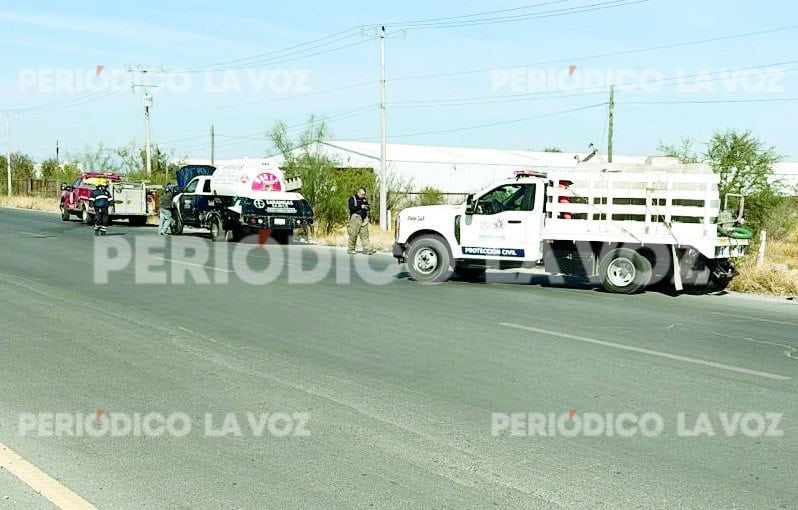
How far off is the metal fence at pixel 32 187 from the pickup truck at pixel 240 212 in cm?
3989

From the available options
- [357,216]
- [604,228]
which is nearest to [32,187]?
[357,216]

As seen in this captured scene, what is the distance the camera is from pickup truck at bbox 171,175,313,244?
2611 cm

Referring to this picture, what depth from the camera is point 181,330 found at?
10.1 meters

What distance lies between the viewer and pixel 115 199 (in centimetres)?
3419

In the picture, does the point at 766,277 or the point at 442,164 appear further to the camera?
the point at 442,164

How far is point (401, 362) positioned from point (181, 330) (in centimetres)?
311

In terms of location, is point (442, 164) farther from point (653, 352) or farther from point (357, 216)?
point (653, 352)

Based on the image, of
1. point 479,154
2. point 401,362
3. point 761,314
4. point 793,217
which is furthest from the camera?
point 479,154

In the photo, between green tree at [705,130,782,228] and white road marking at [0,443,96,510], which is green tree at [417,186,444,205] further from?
white road marking at [0,443,96,510]

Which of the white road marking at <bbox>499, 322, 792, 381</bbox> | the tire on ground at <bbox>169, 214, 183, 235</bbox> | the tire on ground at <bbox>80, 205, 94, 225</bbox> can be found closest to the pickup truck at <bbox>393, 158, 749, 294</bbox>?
the white road marking at <bbox>499, 322, 792, 381</bbox>

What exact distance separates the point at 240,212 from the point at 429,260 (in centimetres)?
1195

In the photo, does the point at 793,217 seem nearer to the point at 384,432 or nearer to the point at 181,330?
the point at 181,330

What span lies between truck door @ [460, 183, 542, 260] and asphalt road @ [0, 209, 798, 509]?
2.12 meters

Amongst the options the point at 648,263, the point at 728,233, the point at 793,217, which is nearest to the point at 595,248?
the point at 648,263
